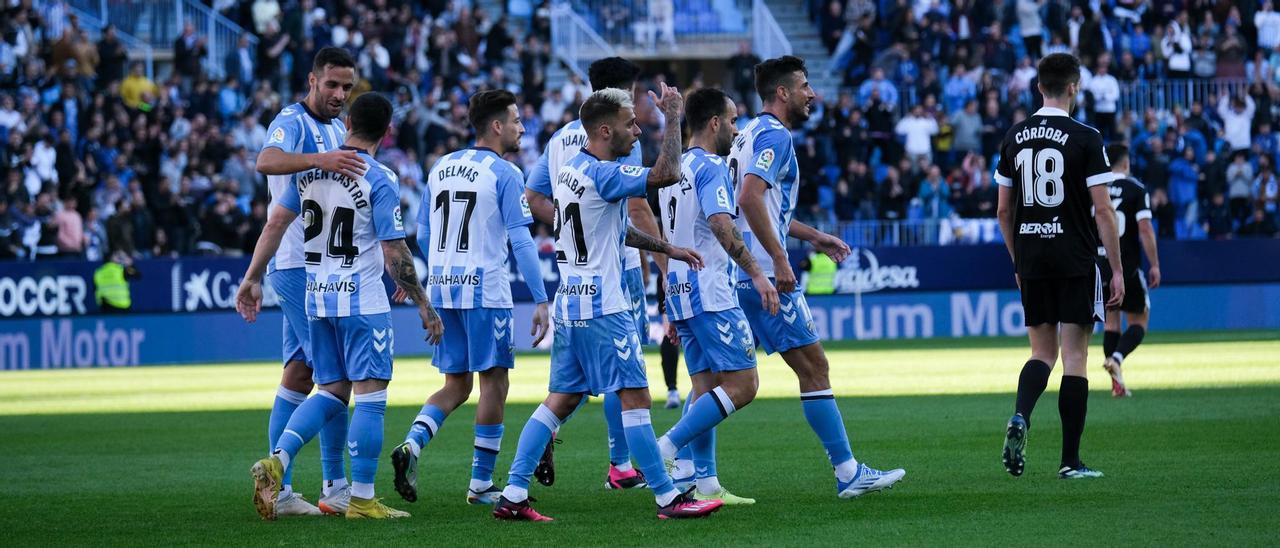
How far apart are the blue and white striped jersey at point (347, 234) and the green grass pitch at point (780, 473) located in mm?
1107

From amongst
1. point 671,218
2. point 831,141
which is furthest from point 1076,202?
point 831,141

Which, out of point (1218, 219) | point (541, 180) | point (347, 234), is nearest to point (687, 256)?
point (541, 180)

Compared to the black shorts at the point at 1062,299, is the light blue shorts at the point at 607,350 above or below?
below

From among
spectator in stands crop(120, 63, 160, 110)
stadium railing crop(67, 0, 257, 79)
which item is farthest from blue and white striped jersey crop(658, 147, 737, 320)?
stadium railing crop(67, 0, 257, 79)

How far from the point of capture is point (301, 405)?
8734 millimetres

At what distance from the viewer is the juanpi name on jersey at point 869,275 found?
90.7ft

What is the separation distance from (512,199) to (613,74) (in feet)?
4.30

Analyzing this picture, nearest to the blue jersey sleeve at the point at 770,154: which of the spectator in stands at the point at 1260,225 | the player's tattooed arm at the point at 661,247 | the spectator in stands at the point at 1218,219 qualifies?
the player's tattooed arm at the point at 661,247

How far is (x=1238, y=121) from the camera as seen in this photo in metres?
31.5

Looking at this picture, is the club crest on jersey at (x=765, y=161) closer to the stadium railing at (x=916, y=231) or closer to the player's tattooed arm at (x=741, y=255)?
the player's tattooed arm at (x=741, y=255)

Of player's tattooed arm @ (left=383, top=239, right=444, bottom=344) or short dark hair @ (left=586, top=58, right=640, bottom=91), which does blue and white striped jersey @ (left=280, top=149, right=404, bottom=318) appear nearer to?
player's tattooed arm @ (left=383, top=239, right=444, bottom=344)

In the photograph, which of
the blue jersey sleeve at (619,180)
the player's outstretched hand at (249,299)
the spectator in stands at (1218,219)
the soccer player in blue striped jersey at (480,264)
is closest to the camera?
the blue jersey sleeve at (619,180)

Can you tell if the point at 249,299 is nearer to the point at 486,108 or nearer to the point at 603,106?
the point at 486,108

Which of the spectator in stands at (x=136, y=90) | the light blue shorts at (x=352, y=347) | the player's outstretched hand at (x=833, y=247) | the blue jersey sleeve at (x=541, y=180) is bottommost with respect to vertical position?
the light blue shorts at (x=352, y=347)
